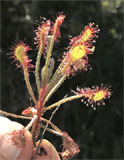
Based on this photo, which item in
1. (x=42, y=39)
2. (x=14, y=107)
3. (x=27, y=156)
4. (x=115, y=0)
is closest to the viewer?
(x=27, y=156)

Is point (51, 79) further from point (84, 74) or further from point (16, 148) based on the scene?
point (84, 74)

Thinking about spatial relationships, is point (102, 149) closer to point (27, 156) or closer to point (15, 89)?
point (15, 89)

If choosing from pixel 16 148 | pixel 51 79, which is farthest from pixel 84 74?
pixel 16 148

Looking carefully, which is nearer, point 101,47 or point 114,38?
point 101,47

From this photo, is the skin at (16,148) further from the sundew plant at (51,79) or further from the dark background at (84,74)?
the dark background at (84,74)

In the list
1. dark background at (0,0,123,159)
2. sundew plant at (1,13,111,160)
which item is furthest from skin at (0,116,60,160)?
dark background at (0,0,123,159)

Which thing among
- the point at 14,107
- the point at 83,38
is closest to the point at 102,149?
the point at 14,107

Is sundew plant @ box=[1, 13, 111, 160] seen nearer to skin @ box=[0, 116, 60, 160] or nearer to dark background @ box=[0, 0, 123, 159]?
skin @ box=[0, 116, 60, 160]

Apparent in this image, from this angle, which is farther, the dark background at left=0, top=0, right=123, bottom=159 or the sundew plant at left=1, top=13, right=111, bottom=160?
the dark background at left=0, top=0, right=123, bottom=159
